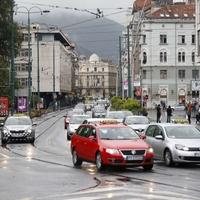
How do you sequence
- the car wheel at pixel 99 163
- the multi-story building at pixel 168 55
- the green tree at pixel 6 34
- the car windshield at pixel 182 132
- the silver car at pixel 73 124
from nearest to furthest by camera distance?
1. the car wheel at pixel 99 163
2. the car windshield at pixel 182 132
3. the silver car at pixel 73 124
4. the green tree at pixel 6 34
5. the multi-story building at pixel 168 55

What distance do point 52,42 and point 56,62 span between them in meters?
4.31

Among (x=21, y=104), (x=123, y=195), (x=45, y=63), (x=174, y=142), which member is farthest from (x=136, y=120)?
(x=45, y=63)

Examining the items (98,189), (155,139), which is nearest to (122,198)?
(98,189)

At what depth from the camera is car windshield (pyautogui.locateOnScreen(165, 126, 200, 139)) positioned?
23.5 metres

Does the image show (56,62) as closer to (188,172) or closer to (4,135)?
(4,135)

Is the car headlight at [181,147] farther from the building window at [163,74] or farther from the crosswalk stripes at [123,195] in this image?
the building window at [163,74]

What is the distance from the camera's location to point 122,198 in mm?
14047

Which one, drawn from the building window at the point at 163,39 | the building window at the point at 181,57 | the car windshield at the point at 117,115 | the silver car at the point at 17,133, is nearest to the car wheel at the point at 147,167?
the silver car at the point at 17,133

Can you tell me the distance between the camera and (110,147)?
20.7 meters

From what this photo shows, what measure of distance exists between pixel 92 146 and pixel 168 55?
3843 inches

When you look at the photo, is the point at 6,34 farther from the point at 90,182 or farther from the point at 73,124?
the point at 90,182

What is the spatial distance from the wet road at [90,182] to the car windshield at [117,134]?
1.04 metres

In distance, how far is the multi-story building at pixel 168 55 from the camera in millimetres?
117125

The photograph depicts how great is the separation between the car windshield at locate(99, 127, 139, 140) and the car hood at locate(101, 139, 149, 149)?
43 cm
